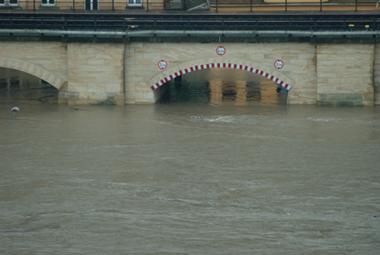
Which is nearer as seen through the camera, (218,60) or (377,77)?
(377,77)

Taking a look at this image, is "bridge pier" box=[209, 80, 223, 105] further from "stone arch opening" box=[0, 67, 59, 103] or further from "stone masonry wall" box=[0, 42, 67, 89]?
"stone arch opening" box=[0, 67, 59, 103]

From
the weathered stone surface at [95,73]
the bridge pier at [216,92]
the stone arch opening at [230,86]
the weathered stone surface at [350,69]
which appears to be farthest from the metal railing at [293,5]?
the weathered stone surface at [95,73]

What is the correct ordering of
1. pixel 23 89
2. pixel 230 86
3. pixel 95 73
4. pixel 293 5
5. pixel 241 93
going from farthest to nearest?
1. pixel 230 86
2. pixel 23 89
3. pixel 241 93
4. pixel 293 5
5. pixel 95 73

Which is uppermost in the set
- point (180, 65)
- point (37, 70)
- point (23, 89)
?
point (180, 65)

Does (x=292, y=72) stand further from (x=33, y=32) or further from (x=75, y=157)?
(x=75, y=157)

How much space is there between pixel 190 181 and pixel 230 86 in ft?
83.7

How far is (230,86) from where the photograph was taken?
182ft

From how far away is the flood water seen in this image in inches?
963

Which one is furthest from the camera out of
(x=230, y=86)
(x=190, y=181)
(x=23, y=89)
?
(x=230, y=86)

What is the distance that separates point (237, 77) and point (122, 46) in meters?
16.8

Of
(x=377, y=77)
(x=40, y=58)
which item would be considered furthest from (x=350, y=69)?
(x=40, y=58)

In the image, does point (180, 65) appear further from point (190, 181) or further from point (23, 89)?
point (190, 181)

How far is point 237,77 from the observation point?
201 feet

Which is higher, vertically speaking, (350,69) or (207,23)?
(207,23)
